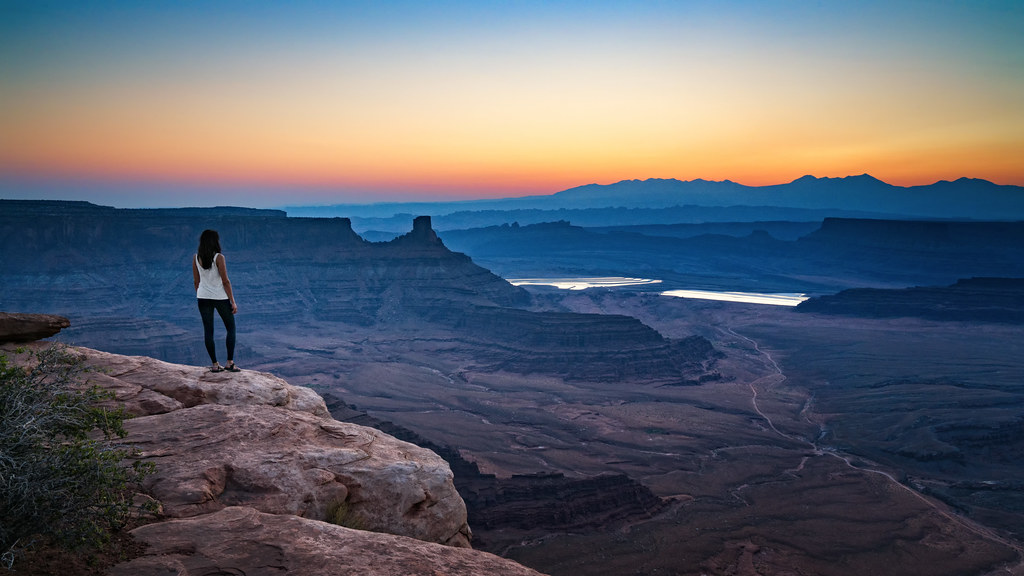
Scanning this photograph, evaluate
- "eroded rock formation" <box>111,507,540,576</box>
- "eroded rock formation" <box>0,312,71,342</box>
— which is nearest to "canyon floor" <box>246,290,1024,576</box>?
"eroded rock formation" <box>0,312,71,342</box>

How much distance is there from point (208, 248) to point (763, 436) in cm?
4003

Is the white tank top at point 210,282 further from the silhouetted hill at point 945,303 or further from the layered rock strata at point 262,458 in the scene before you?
the silhouetted hill at point 945,303

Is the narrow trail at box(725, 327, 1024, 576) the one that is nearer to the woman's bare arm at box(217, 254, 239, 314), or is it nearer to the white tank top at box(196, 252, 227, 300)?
the woman's bare arm at box(217, 254, 239, 314)

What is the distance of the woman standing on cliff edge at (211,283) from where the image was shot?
30.9 feet

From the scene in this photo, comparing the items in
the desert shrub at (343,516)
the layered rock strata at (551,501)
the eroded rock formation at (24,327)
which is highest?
the eroded rock formation at (24,327)

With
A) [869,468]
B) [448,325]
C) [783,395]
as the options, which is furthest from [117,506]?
[448,325]

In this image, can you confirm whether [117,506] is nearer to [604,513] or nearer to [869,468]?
[604,513]

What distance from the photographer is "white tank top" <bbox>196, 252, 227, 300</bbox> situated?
9.53 m

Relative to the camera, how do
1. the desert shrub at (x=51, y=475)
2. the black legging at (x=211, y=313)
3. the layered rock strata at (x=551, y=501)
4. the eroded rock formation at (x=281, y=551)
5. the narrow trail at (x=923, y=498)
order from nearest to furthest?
1. the desert shrub at (x=51, y=475)
2. the eroded rock formation at (x=281, y=551)
3. the black legging at (x=211, y=313)
4. the narrow trail at (x=923, y=498)
5. the layered rock strata at (x=551, y=501)

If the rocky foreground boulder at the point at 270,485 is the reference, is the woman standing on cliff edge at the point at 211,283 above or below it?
above

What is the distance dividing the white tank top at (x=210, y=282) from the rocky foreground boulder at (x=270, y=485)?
1188 millimetres

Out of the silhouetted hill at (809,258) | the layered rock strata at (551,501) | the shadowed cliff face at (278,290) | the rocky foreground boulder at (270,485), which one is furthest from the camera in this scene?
the silhouetted hill at (809,258)

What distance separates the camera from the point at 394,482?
7988 millimetres

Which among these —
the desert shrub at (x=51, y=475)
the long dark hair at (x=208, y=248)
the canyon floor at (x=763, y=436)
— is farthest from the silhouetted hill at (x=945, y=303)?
the desert shrub at (x=51, y=475)
